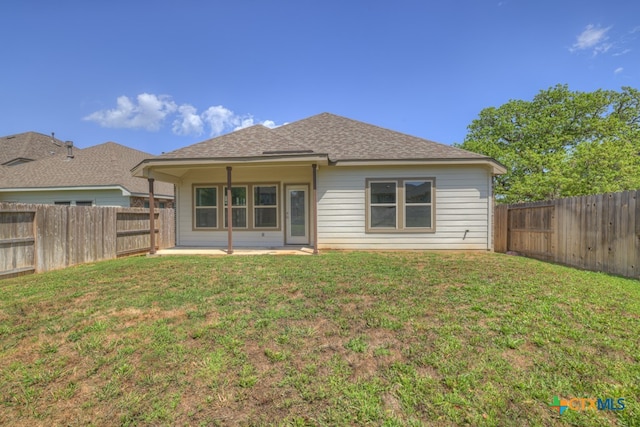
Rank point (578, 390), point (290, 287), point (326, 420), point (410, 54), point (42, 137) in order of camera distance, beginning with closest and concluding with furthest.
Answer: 1. point (326, 420)
2. point (578, 390)
3. point (290, 287)
4. point (410, 54)
5. point (42, 137)

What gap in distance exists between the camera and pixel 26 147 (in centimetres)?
1947

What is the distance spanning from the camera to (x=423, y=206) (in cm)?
944

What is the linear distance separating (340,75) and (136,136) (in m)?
20.2

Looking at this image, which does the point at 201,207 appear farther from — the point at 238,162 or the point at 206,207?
the point at 238,162

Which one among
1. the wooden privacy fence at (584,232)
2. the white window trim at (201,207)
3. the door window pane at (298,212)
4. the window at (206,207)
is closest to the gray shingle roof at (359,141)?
the door window pane at (298,212)

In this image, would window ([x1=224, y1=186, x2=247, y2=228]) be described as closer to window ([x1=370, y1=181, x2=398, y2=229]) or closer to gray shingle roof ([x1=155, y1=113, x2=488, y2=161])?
gray shingle roof ([x1=155, y1=113, x2=488, y2=161])

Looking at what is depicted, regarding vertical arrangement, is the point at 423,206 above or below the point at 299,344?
above

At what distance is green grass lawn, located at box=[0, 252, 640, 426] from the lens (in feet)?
7.18

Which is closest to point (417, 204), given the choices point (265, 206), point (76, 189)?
point (265, 206)

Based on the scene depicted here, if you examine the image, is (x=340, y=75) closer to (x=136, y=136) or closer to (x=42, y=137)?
(x=136, y=136)

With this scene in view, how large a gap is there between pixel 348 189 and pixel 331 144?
2.00m

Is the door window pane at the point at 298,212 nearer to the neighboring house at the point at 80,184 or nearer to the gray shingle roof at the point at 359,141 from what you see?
the gray shingle roof at the point at 359,141

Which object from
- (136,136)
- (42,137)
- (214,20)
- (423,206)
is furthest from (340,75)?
(42,137)

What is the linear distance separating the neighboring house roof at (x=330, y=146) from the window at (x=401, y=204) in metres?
0.80
